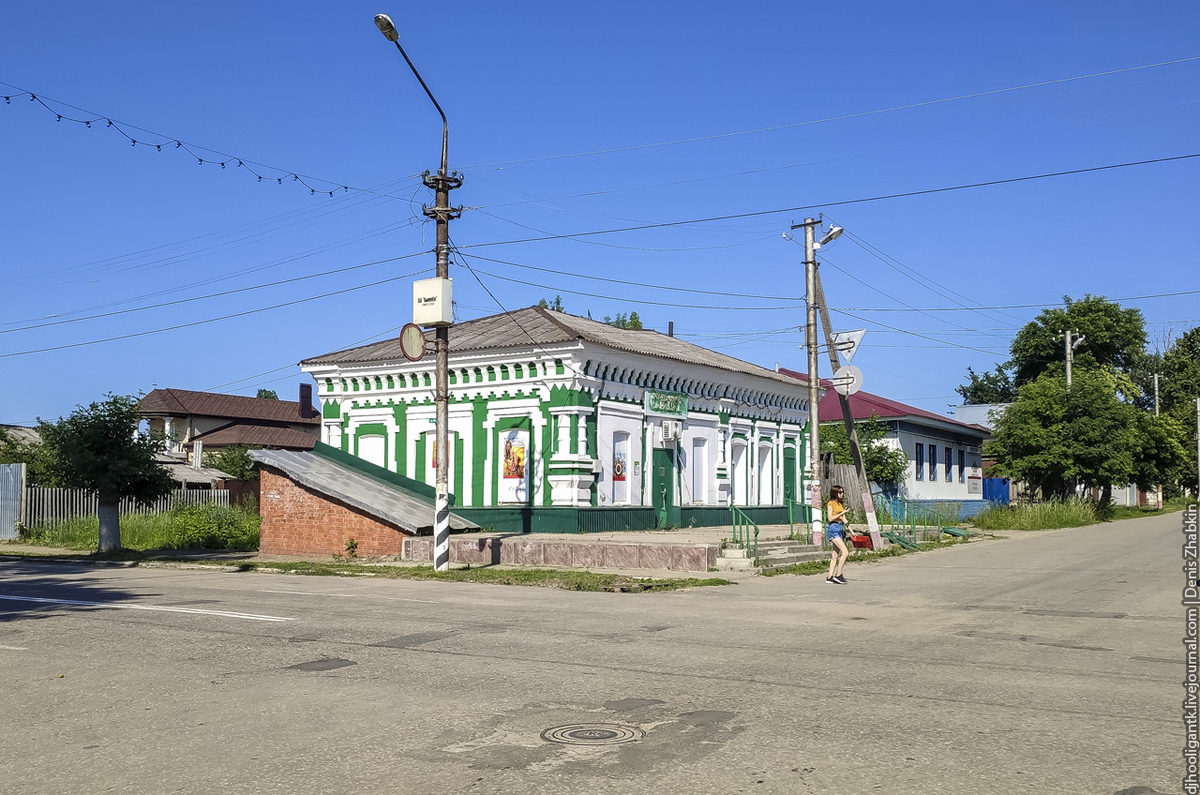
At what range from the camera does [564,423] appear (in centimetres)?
2597

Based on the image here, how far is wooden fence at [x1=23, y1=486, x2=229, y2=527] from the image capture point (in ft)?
110

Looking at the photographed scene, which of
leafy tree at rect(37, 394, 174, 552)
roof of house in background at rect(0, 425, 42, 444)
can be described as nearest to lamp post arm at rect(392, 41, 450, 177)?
leafy tree at rect(37, 394, 174, 552)

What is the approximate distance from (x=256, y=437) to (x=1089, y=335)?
59.7m

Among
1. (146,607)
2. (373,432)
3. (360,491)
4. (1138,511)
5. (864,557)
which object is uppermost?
(373,432)

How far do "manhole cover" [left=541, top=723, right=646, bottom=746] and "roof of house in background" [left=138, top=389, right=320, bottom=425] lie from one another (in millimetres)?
66700

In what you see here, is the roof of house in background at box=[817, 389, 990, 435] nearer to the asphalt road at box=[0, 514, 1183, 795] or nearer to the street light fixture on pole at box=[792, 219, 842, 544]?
the street light fixture on pole at box=[792, 219, 842, 544]

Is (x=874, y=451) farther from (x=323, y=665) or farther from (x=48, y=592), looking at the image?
(x=323, y=665)

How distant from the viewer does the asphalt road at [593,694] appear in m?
5.61

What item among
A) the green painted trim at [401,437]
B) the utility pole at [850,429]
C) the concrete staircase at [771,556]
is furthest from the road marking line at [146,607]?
the utility pole at [850,429]

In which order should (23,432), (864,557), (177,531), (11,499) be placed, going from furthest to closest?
(23,432) → (11,499) → (177,531) → (864,557)

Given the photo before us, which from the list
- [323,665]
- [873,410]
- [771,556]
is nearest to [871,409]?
[873,410]

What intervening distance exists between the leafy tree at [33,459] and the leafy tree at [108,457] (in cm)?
582

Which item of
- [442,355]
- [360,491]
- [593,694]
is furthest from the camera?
[360,491]

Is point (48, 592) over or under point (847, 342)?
under
